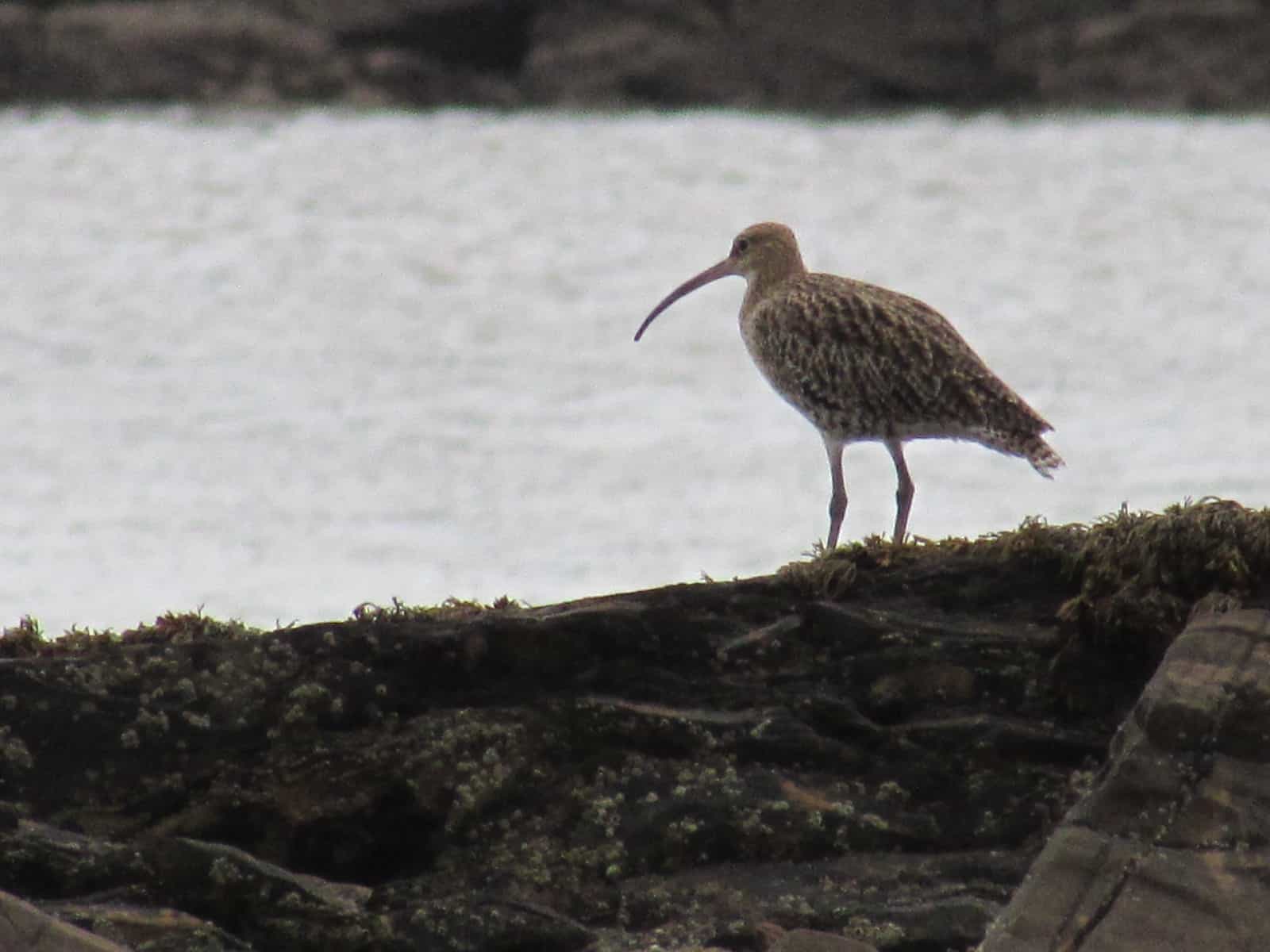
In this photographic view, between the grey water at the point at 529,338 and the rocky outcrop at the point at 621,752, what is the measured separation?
7123 millimetres

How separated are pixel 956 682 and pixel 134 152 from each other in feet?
107

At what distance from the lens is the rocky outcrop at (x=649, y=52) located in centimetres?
4272

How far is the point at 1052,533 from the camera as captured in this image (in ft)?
20.7

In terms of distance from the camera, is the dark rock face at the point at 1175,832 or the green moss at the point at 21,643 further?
the green moss at the point at 21,643

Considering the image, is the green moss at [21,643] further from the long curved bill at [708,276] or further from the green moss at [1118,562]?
the long curved bill at [708,276]

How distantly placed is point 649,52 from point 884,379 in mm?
36555

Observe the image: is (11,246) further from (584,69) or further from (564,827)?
(564,827)

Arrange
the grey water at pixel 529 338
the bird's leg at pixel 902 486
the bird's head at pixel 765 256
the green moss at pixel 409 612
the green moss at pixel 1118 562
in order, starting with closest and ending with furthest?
1. the green moss at pixel 1118 562
2. the green moss at pixel 409 612
3. the bird's leg at pixel 902 486
4. the bird's head at pixel 765 256
5. the grey water at pixel 529 338

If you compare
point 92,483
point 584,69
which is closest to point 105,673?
point 92,483

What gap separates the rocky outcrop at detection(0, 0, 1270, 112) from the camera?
140 feet

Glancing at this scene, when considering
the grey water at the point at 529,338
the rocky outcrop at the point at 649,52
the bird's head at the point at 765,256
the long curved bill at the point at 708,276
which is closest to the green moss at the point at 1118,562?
the bird's head at the point at 765,256

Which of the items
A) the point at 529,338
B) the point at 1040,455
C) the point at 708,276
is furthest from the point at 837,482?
the point at 529,338

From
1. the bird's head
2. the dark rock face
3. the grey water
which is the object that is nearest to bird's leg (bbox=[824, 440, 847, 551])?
the bird's head

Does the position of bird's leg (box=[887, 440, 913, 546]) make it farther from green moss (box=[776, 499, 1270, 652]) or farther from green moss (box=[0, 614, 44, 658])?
green moss (box=[0, 614, 44, 658])
